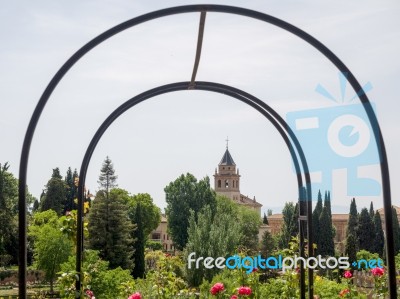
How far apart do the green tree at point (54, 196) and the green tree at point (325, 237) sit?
17.3m

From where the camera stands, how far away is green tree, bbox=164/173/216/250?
115ft

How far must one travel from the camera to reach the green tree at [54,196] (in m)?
37.4

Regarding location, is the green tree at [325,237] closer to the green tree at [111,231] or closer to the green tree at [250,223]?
the green tree at [250,223]

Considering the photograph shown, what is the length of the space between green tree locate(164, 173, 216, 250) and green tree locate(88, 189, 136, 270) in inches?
302

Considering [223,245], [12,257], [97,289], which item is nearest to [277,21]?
[97,289]

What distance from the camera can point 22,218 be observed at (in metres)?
1.83

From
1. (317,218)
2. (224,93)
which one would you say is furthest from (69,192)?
(224,93)

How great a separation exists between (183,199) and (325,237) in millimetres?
9471

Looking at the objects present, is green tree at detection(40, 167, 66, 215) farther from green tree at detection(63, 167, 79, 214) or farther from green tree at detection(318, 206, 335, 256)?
green tree at detection(318, 206, 335, 256)

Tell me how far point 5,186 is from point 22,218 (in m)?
29.6

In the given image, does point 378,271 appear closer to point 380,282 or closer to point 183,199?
point 380,282

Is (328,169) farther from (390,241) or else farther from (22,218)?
(22,218)

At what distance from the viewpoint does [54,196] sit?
37.8 meters

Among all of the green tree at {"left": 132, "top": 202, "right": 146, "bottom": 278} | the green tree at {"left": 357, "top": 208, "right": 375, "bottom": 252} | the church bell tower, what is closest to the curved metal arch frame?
the green tree at {"left": 132, "top": 202, "right": 146, "bottom": 278}
